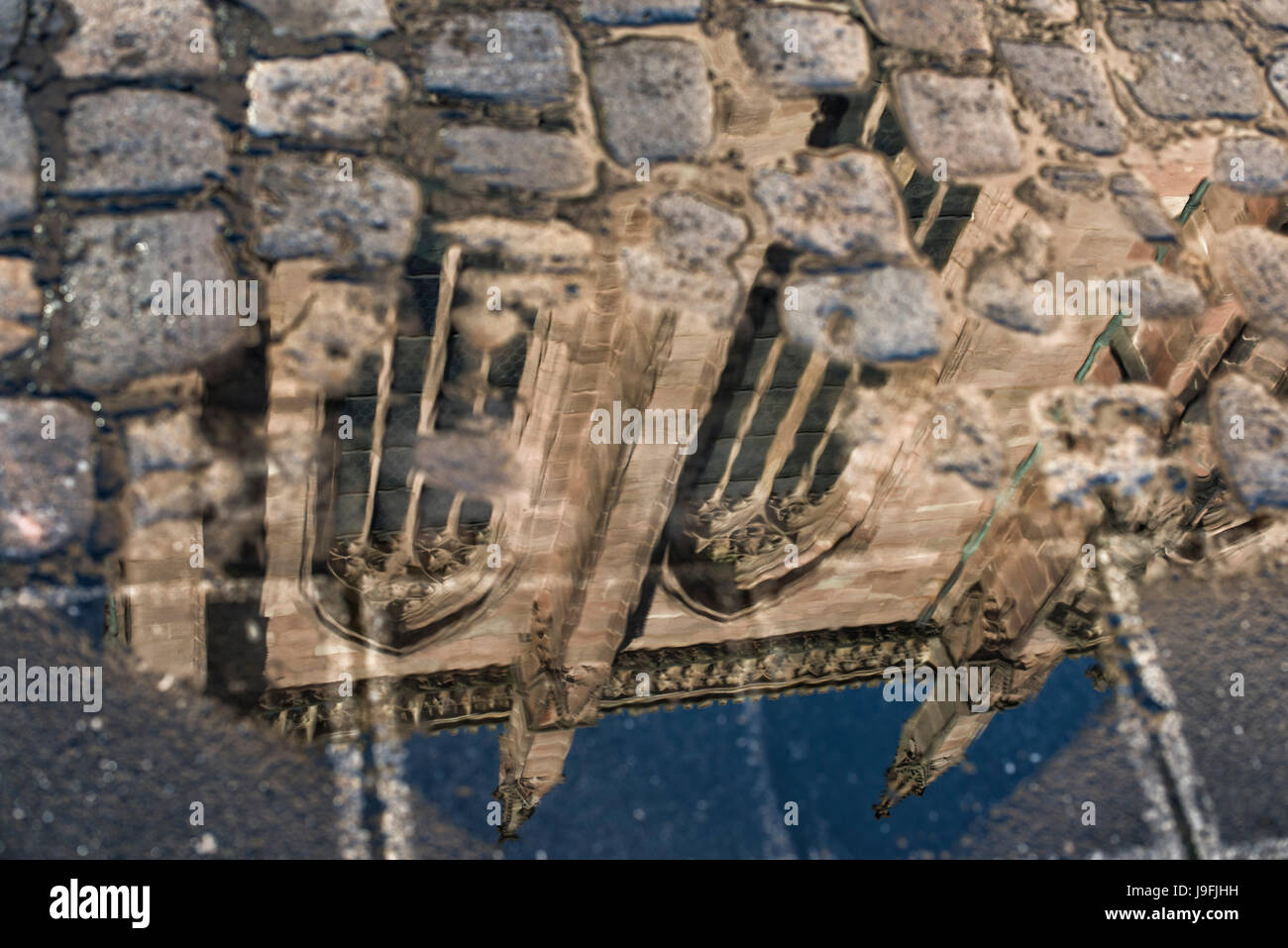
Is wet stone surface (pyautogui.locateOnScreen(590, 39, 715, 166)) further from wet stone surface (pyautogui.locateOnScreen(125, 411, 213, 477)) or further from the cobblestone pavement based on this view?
wet stone surface (pyautogui.locateOnScreen(125, 411, 213, 477))

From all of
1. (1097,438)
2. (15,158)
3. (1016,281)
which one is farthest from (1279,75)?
(15,158)

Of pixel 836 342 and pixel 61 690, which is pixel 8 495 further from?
pixel 836 342

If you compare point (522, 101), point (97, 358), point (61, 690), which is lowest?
point (61, 690)

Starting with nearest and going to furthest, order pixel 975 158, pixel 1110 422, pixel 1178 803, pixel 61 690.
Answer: pixel 61 690
pixel 1178 803
pixel 1110 422
pixel 975 158

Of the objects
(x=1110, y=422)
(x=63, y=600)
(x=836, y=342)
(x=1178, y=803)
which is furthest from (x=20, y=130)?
(x=1178, y=803)

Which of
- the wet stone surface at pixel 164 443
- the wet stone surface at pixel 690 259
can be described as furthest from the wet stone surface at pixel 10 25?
the wet stone surface at pixel 690 259

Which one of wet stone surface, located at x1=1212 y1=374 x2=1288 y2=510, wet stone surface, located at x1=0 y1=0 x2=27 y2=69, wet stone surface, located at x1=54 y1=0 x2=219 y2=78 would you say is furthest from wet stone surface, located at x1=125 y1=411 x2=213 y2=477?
wet stone surface, located at x1=1212 y1=374 x2=1288 y2=510

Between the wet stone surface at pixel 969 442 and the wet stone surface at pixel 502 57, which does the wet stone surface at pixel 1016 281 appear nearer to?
the wet stone surface at pixel 969 442
